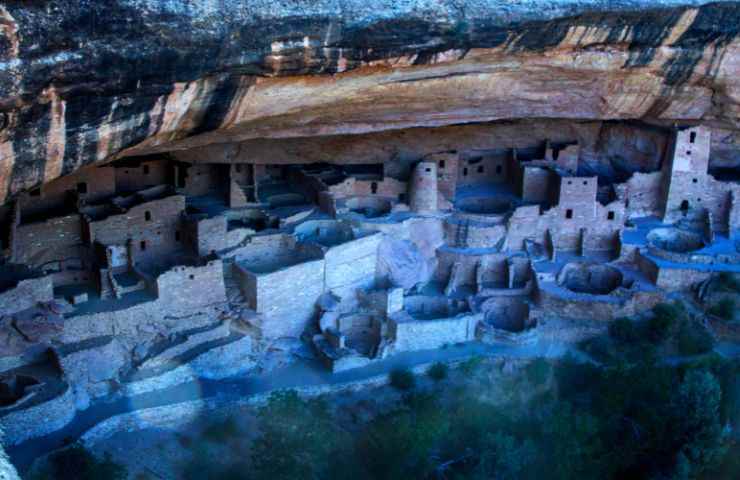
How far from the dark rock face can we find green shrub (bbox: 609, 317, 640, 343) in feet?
9.96

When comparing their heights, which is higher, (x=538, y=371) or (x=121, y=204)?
(x=121, y=204)

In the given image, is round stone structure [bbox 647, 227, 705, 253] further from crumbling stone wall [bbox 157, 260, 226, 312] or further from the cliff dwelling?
crumbling stone wall [bbox 157, 260, 226, 312]

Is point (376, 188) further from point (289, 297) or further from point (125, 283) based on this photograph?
point (125, 283)

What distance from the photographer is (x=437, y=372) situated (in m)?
11.9

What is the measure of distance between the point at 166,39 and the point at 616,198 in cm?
889

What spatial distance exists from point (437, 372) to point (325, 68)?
193 inches

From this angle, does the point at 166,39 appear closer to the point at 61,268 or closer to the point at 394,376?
the point at 61,268

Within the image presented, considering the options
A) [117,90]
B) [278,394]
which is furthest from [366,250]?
[117,90]

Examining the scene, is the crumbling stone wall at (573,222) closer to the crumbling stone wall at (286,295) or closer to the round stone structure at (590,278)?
the round stone structure at (590,278)

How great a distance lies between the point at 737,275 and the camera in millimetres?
12992

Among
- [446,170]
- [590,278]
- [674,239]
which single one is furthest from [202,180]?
[674,239]

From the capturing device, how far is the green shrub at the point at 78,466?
9023 mm

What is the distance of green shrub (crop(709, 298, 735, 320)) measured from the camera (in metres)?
12.8

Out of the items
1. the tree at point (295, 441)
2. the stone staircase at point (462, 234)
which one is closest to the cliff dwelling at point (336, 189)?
the stone staircase at point (462, 234)
